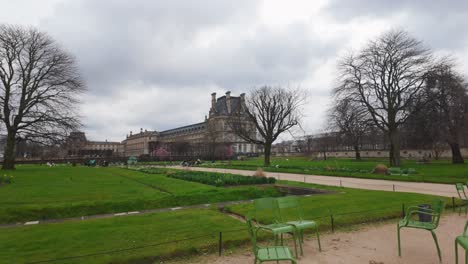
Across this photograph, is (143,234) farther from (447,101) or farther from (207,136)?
(207,136)

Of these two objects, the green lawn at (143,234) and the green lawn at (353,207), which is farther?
the green lawn at (353,207)

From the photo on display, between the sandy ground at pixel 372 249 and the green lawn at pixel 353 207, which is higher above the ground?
the green lawn at pixel 353 207

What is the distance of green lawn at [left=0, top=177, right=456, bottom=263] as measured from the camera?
17.2 ft

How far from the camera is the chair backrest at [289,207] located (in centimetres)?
565

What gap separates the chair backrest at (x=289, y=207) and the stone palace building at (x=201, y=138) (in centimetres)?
2776

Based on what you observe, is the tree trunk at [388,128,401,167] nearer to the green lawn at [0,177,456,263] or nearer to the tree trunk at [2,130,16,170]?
the green lawn at [0,177,456,263]

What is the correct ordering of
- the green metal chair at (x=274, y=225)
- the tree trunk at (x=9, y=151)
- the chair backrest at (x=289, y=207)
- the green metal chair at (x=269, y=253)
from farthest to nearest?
the tree trunk at (x=9, y=151) < the chair backrest at (x=289, y=207) < the green metal chair at (x=274, y=225) < the green metal chair at (x=269, y=253)

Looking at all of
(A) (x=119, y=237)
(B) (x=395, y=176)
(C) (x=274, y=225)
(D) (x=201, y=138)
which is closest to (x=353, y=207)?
(C) (x=274, y=225)

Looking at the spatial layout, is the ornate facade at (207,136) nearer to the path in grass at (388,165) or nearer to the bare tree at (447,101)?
the path in grass at (388,165)

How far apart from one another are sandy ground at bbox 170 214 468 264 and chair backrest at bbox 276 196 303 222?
2.79 ft

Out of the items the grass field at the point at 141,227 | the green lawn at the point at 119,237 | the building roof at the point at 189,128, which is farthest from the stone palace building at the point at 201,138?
the green lawn at the point at 119,237

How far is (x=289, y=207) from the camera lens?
27.5ft

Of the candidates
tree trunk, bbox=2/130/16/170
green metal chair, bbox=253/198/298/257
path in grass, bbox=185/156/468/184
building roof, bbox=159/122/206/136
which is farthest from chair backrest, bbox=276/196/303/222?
building roof, bbox=159/122/206/136

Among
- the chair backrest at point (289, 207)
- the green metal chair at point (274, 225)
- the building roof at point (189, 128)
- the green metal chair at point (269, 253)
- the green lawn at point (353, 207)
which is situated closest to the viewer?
the green metal chair at point (269, 253)
